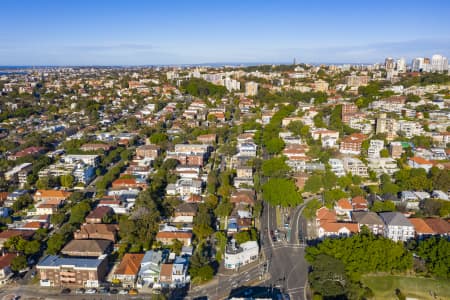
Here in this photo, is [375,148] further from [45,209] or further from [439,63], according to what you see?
[439,63]

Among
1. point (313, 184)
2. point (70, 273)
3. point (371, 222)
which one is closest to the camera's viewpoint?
point (70, 273)

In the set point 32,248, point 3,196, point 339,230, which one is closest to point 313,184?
point 339,230

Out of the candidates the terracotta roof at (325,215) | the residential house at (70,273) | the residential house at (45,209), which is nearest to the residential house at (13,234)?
the residential house at (45,209)

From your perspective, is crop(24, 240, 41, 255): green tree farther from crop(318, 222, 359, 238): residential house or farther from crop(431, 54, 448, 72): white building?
crop(431, 54, 448, 72): white building

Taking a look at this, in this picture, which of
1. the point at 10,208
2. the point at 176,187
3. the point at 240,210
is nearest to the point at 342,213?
the point at 240,210

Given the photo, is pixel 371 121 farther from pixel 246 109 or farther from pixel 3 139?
pixel 3 139

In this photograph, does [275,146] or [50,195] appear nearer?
[50,195]

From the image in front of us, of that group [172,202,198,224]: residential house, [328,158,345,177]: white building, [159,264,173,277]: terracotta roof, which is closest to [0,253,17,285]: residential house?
[159,264,173,277]: terracotta roof
